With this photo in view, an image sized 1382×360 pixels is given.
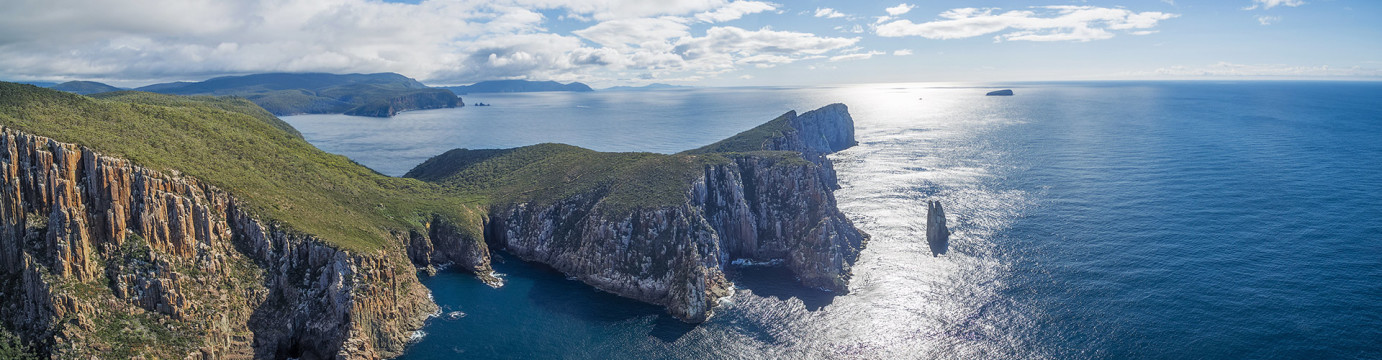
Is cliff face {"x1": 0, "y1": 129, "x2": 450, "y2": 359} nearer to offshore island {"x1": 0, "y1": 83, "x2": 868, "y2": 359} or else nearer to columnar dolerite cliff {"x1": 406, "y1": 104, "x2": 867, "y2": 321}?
offshore island {"x1": 0, "y1": 83, "x2": 868, "y2": 359}

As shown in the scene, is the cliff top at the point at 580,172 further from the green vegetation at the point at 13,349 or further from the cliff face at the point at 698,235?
the green vegetation at the point at 13,349

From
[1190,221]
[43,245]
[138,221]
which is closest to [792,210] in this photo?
[1190,221]

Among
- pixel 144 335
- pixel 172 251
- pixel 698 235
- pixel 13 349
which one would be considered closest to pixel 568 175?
pixel 698 235

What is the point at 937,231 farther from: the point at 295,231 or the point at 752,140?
the point at 295,231

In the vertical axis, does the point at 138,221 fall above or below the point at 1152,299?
above

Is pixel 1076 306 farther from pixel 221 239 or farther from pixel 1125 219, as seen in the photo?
pixel 221 239

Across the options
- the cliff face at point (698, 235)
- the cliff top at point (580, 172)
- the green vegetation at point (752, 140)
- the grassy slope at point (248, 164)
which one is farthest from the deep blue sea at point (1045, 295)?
the green vegetation at point (752, 140)
